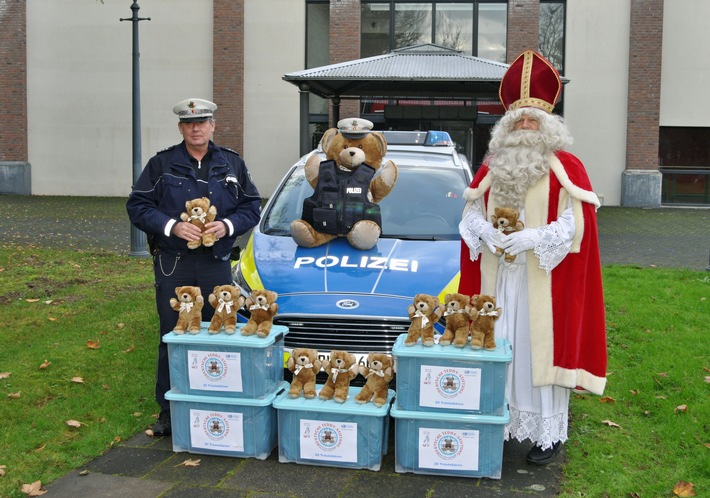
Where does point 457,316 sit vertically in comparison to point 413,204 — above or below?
below

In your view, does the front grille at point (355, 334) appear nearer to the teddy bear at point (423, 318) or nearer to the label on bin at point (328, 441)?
the teddy bear at point (423, 318)

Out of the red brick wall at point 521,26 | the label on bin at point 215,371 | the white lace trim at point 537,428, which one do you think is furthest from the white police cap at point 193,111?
the red brick wall at point 521,26

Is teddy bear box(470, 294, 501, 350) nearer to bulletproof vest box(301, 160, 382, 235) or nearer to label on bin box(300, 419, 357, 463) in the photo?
label on bin box(300, 419, 357, 463)

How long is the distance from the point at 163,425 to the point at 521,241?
2.52 metres

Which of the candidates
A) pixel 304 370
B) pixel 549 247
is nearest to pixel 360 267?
pixel 304 370

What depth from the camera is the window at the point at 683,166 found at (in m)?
23.8

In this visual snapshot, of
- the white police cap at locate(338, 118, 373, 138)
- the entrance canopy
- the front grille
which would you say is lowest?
the front grille

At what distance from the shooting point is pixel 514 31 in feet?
77.7

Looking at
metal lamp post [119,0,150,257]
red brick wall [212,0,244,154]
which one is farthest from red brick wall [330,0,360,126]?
metal lamp post [119,0,150,257]

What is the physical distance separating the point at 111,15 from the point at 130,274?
54.4 feet

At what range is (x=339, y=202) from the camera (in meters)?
5.87

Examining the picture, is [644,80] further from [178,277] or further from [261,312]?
[261,312]

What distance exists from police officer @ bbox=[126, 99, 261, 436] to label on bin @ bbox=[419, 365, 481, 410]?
154 cm

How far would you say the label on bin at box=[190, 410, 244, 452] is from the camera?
4617mm
